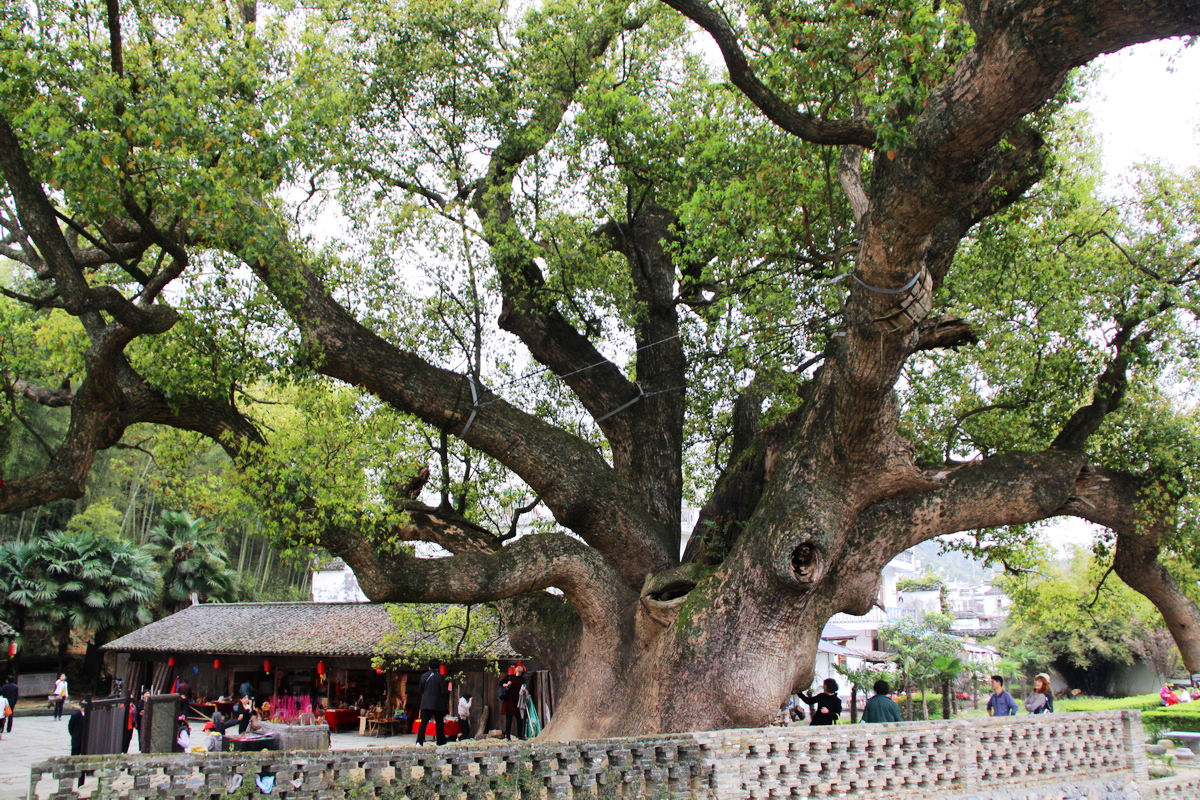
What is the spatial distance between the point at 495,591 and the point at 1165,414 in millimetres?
8489

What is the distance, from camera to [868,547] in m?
9.16

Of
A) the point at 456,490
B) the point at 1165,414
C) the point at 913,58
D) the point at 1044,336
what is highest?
the point at 913,58

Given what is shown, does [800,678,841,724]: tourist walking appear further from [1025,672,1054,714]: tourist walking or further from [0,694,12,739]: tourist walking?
[0,694,12,739]: tourist walking

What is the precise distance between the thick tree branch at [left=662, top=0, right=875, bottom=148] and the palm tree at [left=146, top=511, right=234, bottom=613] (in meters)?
30.4

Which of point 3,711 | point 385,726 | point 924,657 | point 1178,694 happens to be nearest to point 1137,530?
point 924,657

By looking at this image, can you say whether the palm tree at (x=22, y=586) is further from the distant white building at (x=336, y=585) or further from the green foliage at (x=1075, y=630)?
the green foliage at (x=1075, y=630)

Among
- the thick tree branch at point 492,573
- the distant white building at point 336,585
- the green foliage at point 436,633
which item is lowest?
the green foliage at point 436,633

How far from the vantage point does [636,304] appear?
1151 centimetres

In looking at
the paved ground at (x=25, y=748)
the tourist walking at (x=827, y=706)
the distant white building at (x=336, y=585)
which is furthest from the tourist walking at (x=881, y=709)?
the distant white building at (x=336, y=585)

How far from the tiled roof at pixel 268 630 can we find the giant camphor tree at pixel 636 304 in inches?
457

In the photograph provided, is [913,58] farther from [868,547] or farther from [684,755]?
[684,755]

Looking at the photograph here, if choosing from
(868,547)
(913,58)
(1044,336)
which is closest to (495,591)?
(868,547)

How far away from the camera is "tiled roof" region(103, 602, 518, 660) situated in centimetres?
2180

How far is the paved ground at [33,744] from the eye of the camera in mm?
12453
